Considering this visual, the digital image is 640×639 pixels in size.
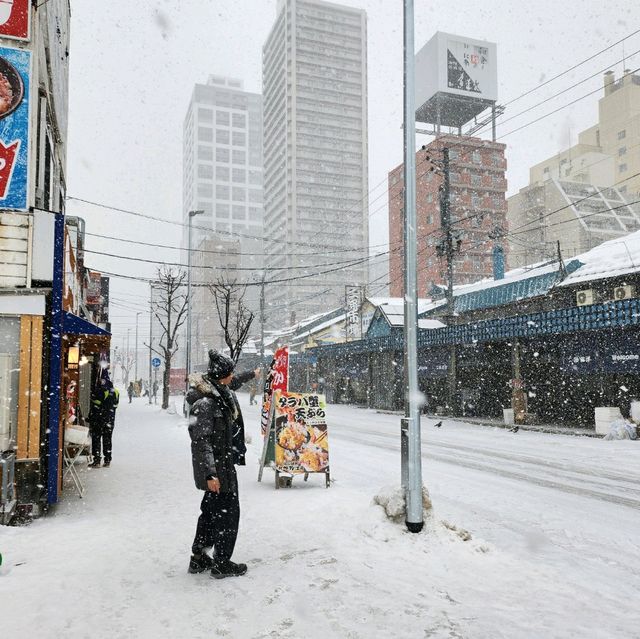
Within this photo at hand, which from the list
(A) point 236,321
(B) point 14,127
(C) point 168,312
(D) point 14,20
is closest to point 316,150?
(C) point 168,312

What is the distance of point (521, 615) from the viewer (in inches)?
159

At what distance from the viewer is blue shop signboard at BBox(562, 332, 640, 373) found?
18688 mm

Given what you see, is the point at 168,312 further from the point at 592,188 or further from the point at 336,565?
the point at 592,188

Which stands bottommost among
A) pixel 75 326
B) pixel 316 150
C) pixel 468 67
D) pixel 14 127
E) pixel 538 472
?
pixel 538 472

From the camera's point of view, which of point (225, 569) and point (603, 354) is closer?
point (225, 569)

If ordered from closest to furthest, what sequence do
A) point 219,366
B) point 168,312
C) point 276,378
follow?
point 219,366 → point 276,378 → point 168,312

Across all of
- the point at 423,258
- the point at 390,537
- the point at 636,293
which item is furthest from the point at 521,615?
the point at 423,258

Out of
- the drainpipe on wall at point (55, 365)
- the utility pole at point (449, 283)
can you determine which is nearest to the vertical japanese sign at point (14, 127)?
the drainpipe on wall at point (55, 365)

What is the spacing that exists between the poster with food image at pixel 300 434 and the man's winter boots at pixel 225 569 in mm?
3714

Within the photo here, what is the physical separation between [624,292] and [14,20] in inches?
861

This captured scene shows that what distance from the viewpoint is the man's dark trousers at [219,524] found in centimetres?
475

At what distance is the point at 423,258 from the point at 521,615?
79.8 m

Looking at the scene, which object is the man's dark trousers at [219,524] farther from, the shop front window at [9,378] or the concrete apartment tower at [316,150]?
the concrete apartment tower at [316,150]

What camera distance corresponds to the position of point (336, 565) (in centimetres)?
507
